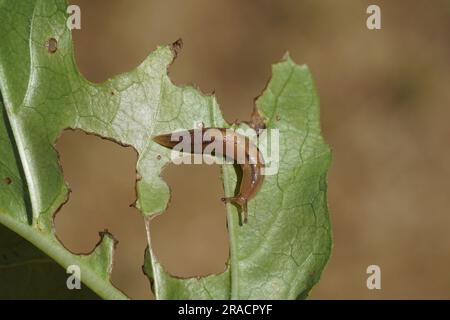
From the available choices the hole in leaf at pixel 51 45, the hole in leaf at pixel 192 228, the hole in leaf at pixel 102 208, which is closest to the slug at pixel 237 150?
the hole in leaf at pixel 51 45

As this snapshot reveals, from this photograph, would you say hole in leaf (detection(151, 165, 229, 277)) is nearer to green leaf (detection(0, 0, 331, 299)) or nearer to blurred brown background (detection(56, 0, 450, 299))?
blurred brown background (detection(56, 0, 450, 299))

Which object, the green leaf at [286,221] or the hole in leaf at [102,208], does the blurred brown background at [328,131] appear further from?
the green leaf at [286,221]

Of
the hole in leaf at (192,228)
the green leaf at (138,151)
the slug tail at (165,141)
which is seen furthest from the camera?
the hole in leaf at (192,228)

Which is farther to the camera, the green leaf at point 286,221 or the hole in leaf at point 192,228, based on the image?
the hole in leaf at point 192,228

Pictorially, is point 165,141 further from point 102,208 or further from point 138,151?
point 102,208

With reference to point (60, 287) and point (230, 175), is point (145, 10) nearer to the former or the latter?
point (230, 175)

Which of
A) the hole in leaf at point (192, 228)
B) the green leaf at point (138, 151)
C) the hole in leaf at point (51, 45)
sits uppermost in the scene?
the hole in leaf at point (51, 45)
